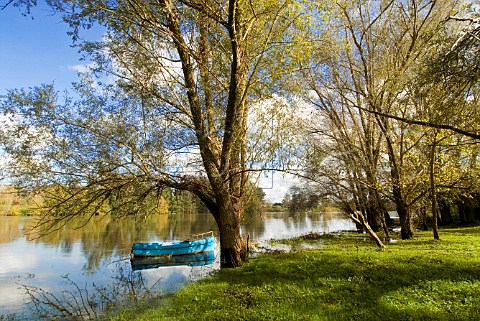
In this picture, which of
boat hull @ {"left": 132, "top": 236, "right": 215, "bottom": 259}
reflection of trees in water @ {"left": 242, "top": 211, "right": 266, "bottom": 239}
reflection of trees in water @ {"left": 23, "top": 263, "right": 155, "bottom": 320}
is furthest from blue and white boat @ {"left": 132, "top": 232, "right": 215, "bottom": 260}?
reflection of trees in water @ {"left": 23, "top": 263, "right": 155, "bottom": 320}

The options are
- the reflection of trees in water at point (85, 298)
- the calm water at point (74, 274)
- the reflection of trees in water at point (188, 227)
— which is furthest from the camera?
the reflection of trees in water at point (188, 227)

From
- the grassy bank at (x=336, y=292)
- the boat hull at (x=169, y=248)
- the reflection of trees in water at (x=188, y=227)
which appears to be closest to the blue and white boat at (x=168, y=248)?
the boat hull at (x=169, y=248)

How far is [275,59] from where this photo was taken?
34.6ft

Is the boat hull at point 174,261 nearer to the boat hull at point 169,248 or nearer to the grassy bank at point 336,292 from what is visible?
the boat hull at point 169,248

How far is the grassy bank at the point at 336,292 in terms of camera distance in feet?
21.5

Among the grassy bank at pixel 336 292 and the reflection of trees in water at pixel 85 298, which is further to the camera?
the reflection of trees in water at pixel 85 298

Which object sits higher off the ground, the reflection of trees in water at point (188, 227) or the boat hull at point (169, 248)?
the reflection of trees in water at point (188, 227)

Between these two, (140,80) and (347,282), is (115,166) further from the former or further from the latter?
(347,282)

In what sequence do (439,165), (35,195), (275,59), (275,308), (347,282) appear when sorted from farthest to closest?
1. (439,165)
2. (275,59)
3. (35,195)
4. (347,282)
5. (275,308)

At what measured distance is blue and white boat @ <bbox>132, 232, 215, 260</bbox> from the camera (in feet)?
66.6

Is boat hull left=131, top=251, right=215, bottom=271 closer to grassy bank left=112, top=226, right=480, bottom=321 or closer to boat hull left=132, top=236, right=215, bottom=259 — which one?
boat hull left=132, top=236, right=215, bottom=259

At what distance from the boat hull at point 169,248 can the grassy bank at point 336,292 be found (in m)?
11.2

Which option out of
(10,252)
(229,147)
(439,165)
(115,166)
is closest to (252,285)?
(229,147)

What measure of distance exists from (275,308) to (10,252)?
23818 millimetres
